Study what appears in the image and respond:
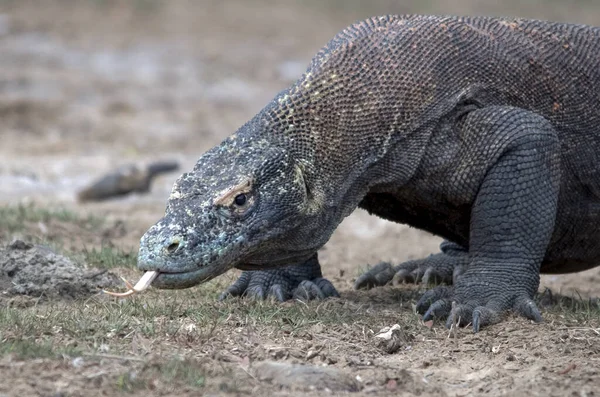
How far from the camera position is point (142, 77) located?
17.6m

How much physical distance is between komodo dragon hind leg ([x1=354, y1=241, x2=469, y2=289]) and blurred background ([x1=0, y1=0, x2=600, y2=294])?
3.44m

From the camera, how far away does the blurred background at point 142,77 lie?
41.9 feet

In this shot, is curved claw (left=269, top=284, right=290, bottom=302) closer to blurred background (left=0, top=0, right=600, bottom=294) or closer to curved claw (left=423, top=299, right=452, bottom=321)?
curved claw (left=423, top=299, right=452, bottom=321)

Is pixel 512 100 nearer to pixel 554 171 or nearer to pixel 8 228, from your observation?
pixel 554 171

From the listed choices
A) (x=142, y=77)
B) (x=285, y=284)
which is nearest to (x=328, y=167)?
(x=285, y=284)

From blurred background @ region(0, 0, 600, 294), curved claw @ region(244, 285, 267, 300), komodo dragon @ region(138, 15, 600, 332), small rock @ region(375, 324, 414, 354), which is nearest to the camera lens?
small rock @ region(375, 324, 414, 354)

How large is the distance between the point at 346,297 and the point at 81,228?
3186mm

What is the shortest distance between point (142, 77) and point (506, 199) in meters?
12.8

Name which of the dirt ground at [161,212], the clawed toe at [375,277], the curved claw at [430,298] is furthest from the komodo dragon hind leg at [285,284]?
the curved claw at [430,298]

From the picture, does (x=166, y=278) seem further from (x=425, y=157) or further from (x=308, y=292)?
(x=425, y=157)

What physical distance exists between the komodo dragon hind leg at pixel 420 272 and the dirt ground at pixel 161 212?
0.15m

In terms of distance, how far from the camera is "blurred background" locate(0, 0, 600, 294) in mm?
12773

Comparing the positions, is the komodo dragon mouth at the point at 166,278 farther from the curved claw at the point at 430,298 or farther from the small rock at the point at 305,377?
the curved claw at the point at 430,298

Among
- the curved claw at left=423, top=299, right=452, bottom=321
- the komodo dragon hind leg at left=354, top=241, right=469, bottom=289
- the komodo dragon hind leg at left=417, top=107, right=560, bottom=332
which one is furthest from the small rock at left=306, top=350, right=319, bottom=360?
the komodo dragon hind leg at left=354, top=241, right=469, bottom=289
